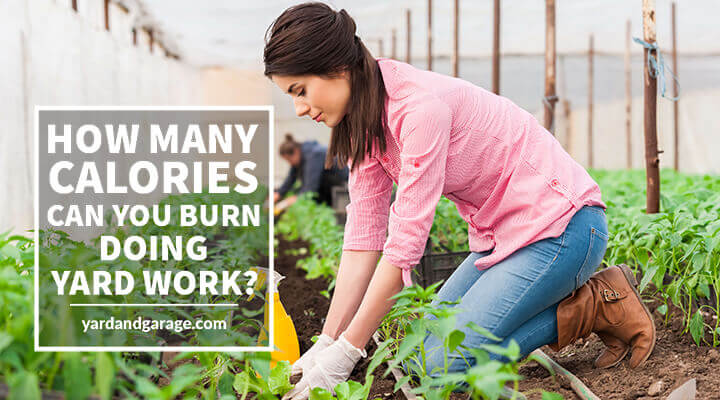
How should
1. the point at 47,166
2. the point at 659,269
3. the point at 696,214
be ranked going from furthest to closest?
the point at 47,166 → the point at 696,214 → the point at 659,269

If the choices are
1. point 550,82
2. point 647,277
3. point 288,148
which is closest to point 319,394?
point 647,277

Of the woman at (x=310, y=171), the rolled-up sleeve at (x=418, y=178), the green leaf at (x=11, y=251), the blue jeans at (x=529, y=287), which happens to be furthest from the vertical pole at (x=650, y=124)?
the woman at (x=310, y=171)

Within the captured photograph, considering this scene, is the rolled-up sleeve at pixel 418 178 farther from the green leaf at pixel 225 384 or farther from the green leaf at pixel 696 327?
the green leaf at pixel 696 327

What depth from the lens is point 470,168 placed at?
196 centimetres

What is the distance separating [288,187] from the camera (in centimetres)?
718

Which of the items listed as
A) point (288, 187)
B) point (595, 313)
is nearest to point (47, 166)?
point (288, 187)

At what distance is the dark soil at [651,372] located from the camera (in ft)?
6.13

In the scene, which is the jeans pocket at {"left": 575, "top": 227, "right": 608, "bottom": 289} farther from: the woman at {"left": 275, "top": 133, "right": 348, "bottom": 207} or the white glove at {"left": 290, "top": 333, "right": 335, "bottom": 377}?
the woman at {"left": 275, "top": 133, "right": 348, "bottom": 207}

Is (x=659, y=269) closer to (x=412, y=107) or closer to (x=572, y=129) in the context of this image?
(x=412, y=107)

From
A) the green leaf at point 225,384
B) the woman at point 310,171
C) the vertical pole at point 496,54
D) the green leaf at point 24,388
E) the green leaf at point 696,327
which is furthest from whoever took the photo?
the woman at point 310,171

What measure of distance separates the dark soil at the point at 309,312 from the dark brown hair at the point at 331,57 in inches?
30.0

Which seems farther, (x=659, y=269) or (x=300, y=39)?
(x=659, y=269)

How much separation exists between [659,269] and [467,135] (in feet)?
2.77

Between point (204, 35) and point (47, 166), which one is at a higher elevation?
point (204, 35)
